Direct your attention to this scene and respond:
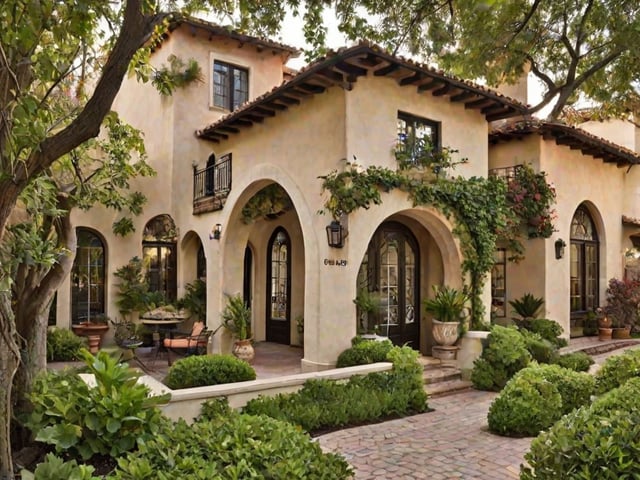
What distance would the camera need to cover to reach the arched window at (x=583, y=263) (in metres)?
14.3

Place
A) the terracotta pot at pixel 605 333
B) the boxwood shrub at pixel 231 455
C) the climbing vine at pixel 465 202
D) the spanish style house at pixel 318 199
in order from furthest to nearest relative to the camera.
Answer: the terracotta pot at pixel 605 333
the spanish style house at pixel 318 199
the climbing vine at pixel 465 202
the boxwood shrub at pixel 231 455

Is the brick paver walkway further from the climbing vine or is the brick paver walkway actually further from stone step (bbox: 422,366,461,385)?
the climbing vine

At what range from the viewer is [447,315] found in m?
9.98

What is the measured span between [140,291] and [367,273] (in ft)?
20.9

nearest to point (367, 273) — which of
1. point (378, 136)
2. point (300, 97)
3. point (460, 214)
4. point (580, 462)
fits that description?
point (460, 214)

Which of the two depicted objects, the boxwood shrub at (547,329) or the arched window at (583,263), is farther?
the arched window at (583,263)

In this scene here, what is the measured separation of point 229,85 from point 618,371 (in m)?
12.1

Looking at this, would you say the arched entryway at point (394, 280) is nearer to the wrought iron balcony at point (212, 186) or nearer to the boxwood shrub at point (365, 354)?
the boxwood shrub at point (365, 354)

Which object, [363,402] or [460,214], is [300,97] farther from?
[363,402]

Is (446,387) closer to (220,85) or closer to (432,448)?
(432,448)

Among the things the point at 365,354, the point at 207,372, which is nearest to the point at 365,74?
the point at 365,354

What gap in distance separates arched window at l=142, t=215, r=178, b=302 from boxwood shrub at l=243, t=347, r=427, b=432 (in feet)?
27.2

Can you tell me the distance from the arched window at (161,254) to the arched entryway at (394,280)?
21.6 feet

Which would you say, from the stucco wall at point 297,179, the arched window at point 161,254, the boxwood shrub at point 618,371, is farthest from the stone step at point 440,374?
the arched window at point 161,254
